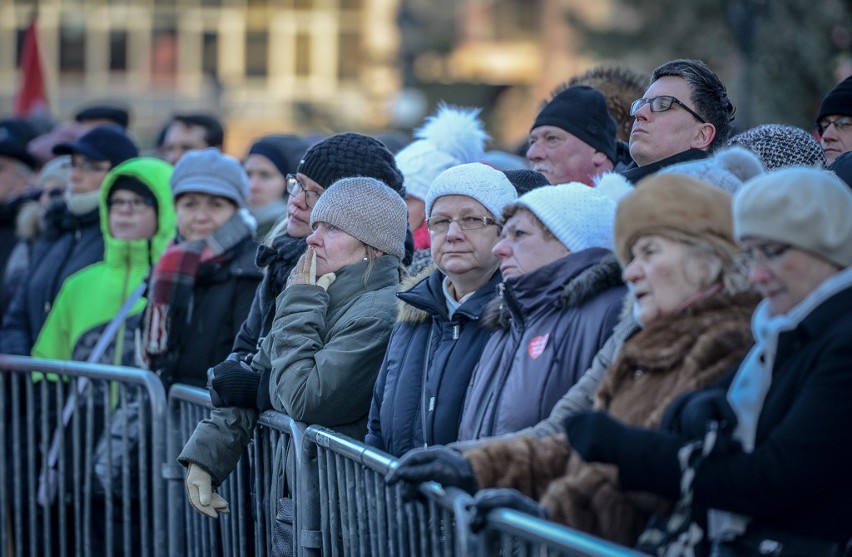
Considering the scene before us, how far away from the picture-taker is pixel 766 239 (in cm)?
369

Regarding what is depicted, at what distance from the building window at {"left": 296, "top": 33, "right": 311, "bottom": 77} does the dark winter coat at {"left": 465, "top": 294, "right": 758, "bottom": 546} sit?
4274cm

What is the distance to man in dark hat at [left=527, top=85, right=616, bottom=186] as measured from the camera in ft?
22.1

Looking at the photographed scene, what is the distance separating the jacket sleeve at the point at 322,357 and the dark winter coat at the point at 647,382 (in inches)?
64.1

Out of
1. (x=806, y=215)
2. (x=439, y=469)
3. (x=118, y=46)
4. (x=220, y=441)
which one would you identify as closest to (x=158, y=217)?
(x=220, y=441)

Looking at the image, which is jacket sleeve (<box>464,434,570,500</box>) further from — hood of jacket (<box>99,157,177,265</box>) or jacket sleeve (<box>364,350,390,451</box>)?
hood of jacket (<box>99,157,177,265</box>)

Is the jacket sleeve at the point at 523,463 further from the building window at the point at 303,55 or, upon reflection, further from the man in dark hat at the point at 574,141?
the building window at the point at 303,55

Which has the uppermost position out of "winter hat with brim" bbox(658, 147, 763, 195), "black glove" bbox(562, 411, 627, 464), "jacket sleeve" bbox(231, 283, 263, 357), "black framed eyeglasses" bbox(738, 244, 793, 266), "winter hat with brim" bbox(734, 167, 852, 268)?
"winter hat with brim" bbox(658, 147, 763, 195)

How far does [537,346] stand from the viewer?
4.66 meters

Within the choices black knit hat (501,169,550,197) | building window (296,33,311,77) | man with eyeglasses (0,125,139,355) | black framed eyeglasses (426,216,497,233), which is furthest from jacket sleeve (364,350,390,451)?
building window (296,33,311,77)

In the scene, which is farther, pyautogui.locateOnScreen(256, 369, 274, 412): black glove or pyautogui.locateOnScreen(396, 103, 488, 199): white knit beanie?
pyautogui.locateOnScreen(396, 103, 488, 199): white knit beanie

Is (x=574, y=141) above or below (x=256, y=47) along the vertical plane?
below

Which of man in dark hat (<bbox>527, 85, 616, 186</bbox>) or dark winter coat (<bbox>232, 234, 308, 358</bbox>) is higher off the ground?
man in dark hat (<bbox>527, 85, 616, 186</bbox>)

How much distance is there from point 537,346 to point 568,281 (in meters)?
0.24

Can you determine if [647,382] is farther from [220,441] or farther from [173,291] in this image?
[173,291]
